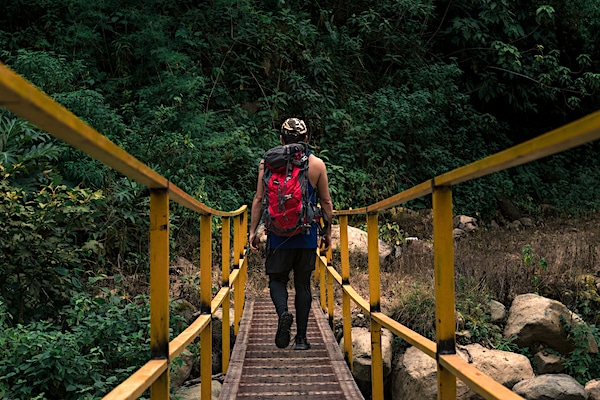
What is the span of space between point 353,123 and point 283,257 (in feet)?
27.3

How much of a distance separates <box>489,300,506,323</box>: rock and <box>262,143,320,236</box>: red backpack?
3510 mm

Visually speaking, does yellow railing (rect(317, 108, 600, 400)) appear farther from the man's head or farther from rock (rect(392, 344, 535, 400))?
rock (rect(392, 344, 535, 400))

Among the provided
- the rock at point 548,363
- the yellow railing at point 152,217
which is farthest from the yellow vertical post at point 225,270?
the rock at point 548,363

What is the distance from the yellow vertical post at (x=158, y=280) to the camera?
192 cm

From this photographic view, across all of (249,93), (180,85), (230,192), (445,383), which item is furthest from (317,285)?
(445,383)

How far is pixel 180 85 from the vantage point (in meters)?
10.1

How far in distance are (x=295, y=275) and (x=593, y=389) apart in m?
3.43

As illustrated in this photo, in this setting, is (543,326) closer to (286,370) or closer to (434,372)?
(434,372)

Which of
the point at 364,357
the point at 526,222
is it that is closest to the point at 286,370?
the point at 364,357

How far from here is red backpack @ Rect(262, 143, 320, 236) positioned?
4207 mm

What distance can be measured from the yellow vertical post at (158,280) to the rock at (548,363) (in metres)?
5.53

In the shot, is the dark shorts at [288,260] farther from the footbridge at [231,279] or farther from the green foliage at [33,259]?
the green foliage at [33,259]

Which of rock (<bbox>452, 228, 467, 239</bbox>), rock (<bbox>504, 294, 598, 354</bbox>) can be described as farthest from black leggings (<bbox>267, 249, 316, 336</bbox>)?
rock (<bbox>452, 228, 467, 239</bbox>)

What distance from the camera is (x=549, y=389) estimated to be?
5336mm
